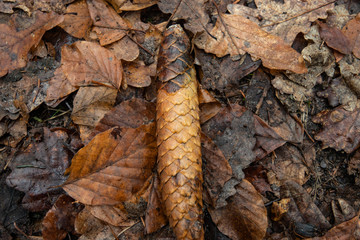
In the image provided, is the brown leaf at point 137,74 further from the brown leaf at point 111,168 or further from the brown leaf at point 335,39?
the brown leaf at point 335,39

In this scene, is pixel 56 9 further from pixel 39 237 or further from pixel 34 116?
pixel 39 237

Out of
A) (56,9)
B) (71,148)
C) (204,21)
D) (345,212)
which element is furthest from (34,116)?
(345,212)

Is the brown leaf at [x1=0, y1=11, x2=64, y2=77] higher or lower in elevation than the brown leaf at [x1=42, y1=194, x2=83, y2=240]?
higher

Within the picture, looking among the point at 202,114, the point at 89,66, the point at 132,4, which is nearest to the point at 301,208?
the point at 202,114

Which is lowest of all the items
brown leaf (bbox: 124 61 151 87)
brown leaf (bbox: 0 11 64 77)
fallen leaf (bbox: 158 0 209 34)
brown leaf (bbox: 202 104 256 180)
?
brown leaf (bbox: 202 104 256 180)

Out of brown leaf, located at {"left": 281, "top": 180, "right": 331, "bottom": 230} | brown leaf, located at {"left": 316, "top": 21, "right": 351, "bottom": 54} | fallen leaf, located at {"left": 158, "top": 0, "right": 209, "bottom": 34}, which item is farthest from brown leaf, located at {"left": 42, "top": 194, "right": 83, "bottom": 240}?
brown leaf, located at {"left": 316, "top": 21, "right": 351, "bottom": 54}

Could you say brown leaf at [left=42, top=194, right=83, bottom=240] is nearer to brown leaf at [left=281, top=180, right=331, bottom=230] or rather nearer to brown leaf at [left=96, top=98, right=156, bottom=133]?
brown leaf at [left=96, top=98, right=156, bottom=133]

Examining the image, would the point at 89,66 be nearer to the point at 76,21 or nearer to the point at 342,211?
the point at 76,21
